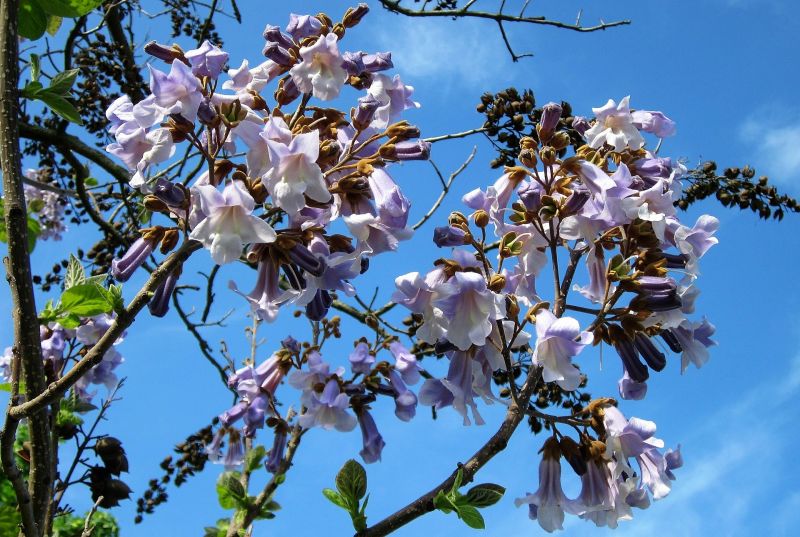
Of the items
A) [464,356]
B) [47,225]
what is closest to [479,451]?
[464,356]

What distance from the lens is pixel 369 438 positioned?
308 cm

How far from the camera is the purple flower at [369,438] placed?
3.05 metres

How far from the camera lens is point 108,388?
3.59 m

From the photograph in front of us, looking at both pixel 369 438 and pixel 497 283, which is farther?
pixel 369 438

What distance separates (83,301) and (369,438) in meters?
1.40

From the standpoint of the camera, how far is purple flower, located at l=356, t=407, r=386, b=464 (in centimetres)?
305

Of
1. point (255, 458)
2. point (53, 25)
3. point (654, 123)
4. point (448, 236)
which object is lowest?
point (448, 236)

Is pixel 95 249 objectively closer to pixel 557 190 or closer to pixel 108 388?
pixel 108 388

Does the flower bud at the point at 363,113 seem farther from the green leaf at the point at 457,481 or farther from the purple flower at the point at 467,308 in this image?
the green leaf at the point at 457,481

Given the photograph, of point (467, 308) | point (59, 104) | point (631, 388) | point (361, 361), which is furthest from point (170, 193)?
point (361, 361)

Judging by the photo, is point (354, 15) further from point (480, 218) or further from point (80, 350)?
point (80, 350)

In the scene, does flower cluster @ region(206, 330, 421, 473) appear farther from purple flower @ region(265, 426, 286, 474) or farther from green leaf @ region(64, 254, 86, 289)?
green leaf @ region(64, 254, 86, 289)

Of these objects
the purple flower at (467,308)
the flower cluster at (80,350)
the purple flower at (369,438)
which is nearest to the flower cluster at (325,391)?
the purple flower at (369,438)

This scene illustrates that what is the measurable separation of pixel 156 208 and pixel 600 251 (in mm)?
1267
